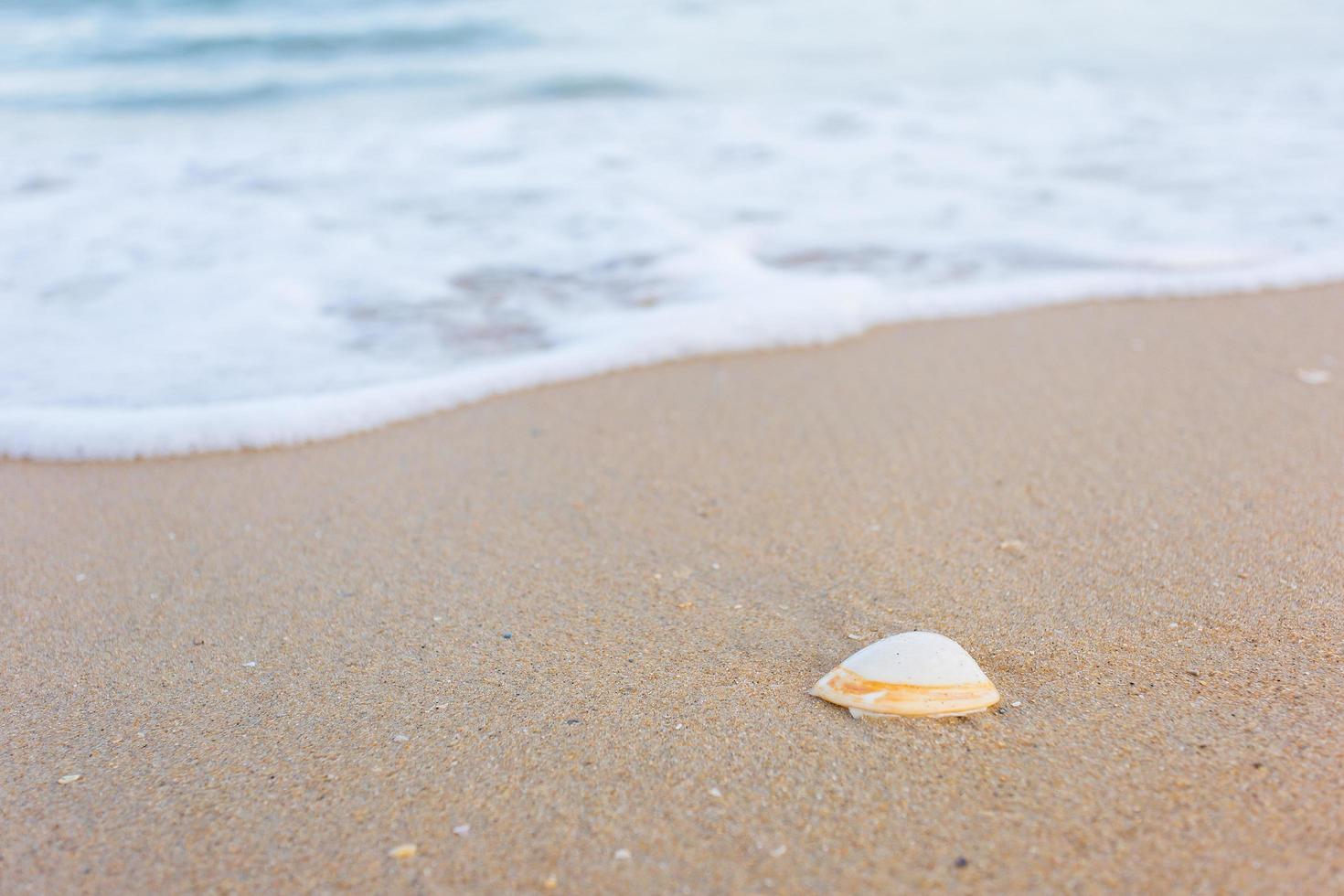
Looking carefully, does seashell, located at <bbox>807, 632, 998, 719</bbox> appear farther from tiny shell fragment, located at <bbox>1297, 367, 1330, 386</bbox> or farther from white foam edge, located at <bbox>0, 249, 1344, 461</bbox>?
tiny shell fragment, located at <bbox>1297, 367, 1330, 386</bbox>

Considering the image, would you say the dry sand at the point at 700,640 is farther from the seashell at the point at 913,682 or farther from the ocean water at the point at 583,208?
Result: the ocean water at the point at 583,208

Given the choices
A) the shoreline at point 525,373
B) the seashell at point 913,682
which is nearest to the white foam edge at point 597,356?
the shoreline at point 525,373

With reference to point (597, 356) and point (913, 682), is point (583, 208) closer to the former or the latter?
point (597, 356)

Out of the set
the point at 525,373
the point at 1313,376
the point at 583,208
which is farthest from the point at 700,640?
the point at 583,208

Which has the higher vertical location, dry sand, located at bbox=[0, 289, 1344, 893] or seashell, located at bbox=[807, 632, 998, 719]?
seashell, located at bbox=[807, 632, 998, 719]

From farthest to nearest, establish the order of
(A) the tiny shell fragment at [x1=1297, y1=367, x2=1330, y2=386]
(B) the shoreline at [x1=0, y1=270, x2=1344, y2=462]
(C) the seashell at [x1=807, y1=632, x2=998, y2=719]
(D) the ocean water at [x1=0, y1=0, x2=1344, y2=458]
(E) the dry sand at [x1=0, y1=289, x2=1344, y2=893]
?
(D) the ocean water at [x1=0, y1=0, x2=1344, y2=458]
(A) the tiny shell fragment at [x1=1297, y1=367, x2=1330, y2=386]
(B) the shoreline at [x1=0, y1=270, x2=1344, y2=462]
(C) the seashell at [x1=807, y1=632, x2=998, y2=719]
(E) the dry sand at [x1=0, y1=289, x2=1344, y2=893]

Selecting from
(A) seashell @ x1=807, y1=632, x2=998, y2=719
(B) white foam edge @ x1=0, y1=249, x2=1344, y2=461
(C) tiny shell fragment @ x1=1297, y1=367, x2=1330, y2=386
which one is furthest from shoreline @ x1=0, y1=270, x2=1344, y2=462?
(A) seashell @ x1=807, y1=632, x2=998, y2=719
